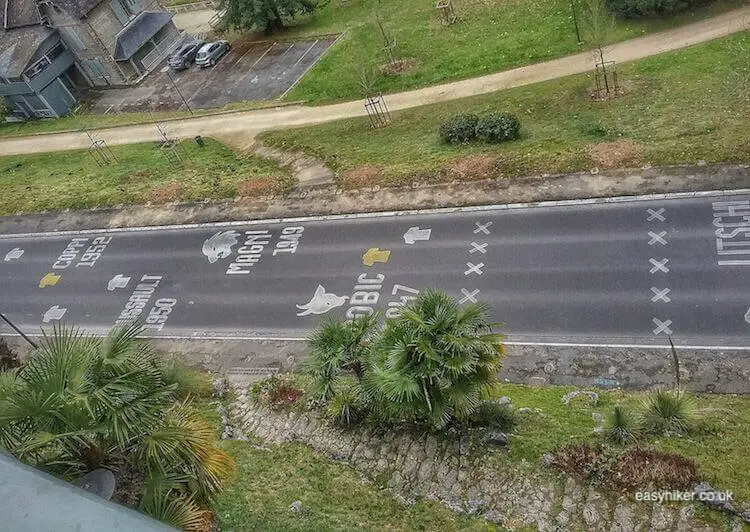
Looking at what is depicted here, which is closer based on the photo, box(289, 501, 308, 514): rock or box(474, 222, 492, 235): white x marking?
box(289, 501, 308, 514): rock

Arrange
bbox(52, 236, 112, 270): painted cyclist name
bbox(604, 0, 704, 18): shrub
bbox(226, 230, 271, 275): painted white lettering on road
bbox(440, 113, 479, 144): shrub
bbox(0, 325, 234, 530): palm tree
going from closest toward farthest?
bbox(0, 325, 234, 530): palm tree < bbox(226, 230, 271, 275): painted white lettering on road < bbox(440, 113, 479, 144): shrub < bbox(52, 236, 112, 270): painted cyclist name < bbox(604, 0, 704, 18): shrub

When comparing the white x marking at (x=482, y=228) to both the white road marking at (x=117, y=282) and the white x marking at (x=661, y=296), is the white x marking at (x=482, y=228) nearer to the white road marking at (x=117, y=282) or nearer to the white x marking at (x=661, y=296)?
the white x marking at (x=661, y=296)

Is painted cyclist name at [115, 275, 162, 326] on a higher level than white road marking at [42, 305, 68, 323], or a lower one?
lower

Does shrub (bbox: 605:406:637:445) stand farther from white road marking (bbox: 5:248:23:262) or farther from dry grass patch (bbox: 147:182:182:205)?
white road marking (bbox: 5:248:23:262)

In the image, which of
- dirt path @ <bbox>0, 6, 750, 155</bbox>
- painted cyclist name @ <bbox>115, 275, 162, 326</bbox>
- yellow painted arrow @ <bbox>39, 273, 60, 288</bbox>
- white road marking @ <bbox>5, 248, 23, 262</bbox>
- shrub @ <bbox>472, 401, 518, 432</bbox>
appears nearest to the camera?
shrub @ <bbox>472, 401, 518, 432</bbox>

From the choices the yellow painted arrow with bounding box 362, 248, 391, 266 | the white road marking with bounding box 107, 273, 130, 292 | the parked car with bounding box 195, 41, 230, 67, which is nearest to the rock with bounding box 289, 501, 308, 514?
the yellow painted arrow with bounding box 362, 248, 391, 266

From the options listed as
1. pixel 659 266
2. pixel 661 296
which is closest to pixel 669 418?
pixel 661 296

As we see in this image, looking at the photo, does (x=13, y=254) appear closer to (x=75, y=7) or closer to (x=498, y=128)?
(x=75, y=7)
